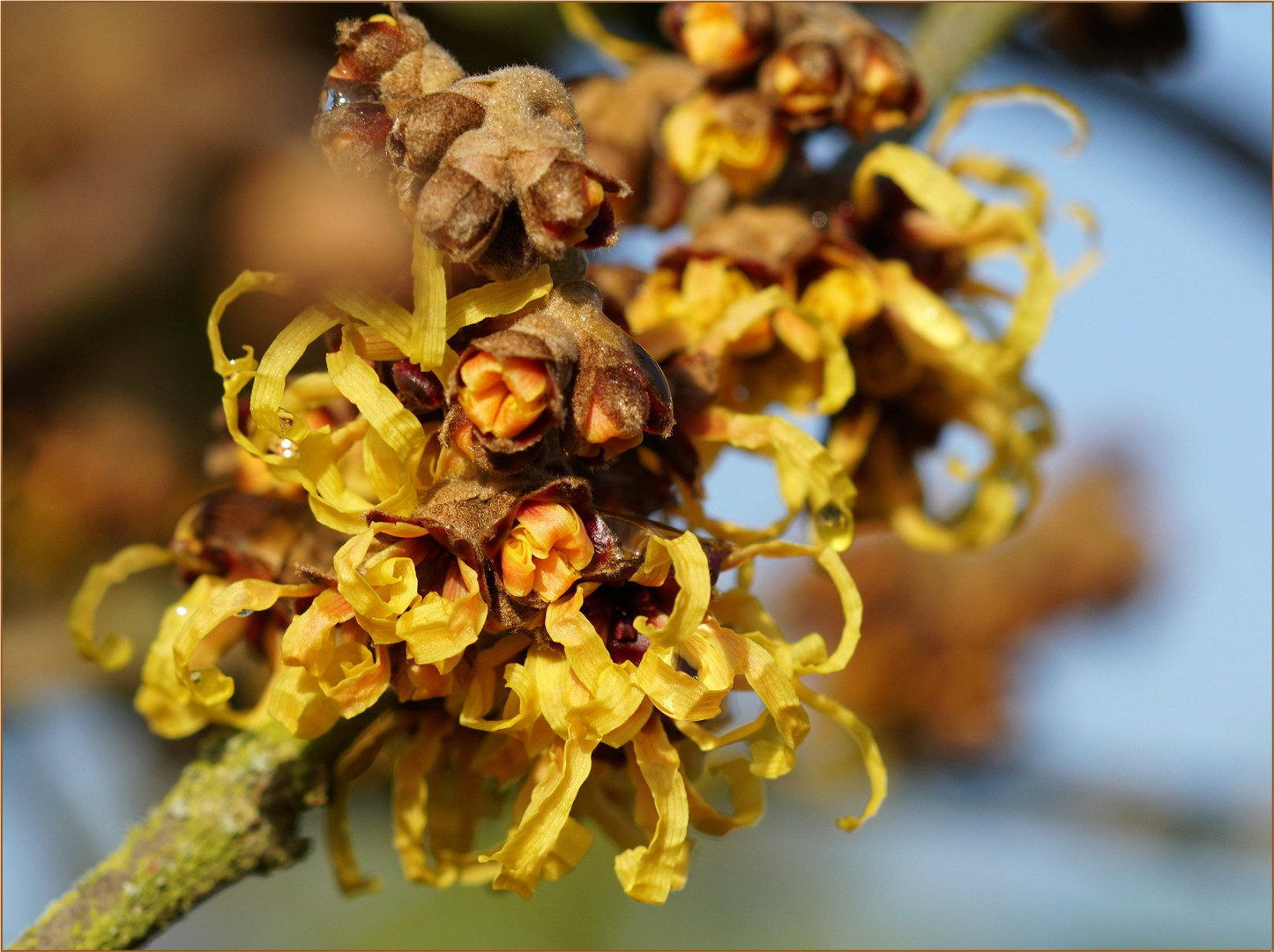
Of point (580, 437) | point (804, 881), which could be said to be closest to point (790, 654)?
point (580, 437)

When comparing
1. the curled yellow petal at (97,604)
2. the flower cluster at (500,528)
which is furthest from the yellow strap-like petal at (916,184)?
the curled yellow petal at (97,604)

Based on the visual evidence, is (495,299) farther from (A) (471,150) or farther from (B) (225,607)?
(B) (225,607)

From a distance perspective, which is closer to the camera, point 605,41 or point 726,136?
point 726,136

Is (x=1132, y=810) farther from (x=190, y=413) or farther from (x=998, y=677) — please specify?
(x=190, y=413)

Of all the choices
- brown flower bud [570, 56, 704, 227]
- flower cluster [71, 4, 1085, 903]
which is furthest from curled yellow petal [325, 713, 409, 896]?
brown flower bud [570, 56, 704, 227]

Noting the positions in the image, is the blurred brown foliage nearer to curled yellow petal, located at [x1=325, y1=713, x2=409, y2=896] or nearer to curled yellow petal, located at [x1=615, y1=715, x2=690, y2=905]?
curled yellow petal, located at [x1=325, y1=713, x2=409, y2=896]

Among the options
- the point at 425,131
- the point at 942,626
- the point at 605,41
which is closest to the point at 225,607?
the point at 425,131

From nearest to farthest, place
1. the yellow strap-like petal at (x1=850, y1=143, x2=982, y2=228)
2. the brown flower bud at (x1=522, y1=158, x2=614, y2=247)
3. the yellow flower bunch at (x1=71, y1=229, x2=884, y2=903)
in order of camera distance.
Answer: the brown flower bud at (x1=522, y1=158, x2=614, y2=247)
the yellow flower bunch at (x1=71, y1=229, x2=884, y2=903)
the yellow strap-like petal at (x1=850, y1=143, x2=982, y2=228)
